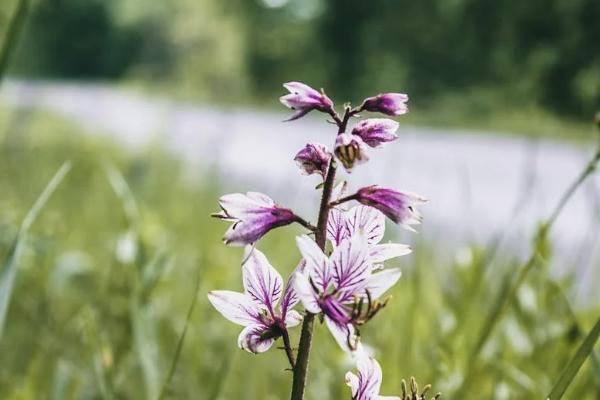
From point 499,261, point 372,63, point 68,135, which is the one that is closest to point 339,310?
point 499,261

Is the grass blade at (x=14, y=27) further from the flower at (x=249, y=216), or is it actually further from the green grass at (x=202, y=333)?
the flower at (x=249, y=216)

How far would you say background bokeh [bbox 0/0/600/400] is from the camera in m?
1.92

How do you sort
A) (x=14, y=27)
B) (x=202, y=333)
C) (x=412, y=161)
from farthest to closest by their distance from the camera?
1. (x=412, y=161)
2. (x=202, y=333)
3. (x=14, y=27)

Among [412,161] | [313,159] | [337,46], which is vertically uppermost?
[313,159]

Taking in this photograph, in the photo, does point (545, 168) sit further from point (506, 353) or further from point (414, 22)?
point (414, 22)

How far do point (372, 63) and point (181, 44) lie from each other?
63.8 feet

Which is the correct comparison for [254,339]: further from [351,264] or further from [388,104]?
[388,104]

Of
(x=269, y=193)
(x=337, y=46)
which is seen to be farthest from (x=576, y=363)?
(x=337, y=46)

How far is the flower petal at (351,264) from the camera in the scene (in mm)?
850

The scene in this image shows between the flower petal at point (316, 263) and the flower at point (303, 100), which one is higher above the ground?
the flower at point (303, 100)

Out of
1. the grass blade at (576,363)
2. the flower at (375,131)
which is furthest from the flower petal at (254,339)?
the grass blade at (576,363)

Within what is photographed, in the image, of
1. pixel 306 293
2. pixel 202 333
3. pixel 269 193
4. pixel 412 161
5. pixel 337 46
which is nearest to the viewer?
pixel 306 293

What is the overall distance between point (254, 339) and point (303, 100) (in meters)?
0.25

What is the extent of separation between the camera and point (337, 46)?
38438mm
